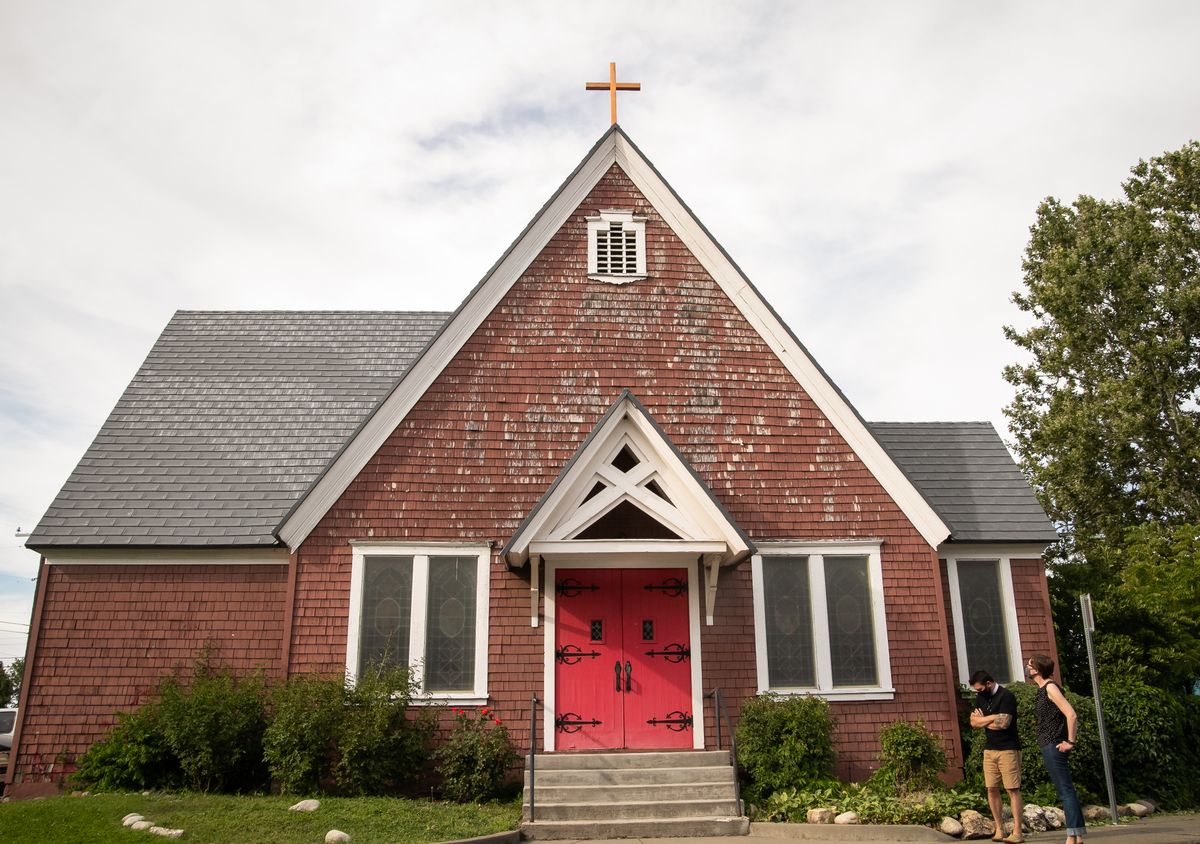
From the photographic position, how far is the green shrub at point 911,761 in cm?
1094

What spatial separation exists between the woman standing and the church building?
3.37 m

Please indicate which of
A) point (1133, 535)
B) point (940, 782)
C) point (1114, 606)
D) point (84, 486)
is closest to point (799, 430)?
point (940, 782)

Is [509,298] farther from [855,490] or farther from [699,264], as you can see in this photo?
[855,490]

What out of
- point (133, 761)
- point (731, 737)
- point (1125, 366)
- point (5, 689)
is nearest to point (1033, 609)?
point (731, 737)

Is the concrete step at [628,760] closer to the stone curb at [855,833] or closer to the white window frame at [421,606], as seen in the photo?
the white window frame at [421,606]

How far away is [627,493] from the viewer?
36.6 ft

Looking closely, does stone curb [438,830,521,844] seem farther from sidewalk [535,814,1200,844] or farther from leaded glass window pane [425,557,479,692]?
leaded glass window pane [425,557,479,692]

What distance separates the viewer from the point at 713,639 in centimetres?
1186

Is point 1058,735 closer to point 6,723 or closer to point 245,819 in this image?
point 245,819

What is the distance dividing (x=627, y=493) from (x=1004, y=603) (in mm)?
6005

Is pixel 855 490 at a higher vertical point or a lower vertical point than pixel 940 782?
higher

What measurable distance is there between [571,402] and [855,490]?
4142mm

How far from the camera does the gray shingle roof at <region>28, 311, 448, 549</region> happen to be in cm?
1276

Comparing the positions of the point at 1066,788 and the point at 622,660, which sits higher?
the point at 622,660
